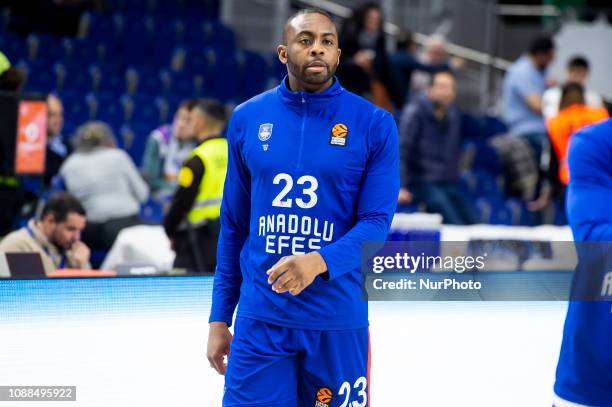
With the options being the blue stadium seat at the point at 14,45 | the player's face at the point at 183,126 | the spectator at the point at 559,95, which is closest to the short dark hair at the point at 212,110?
the player's face at the point at 183,126

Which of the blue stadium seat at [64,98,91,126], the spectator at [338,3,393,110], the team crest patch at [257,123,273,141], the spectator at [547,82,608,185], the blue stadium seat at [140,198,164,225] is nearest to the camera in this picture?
the team crest patch at [257,123,273,141]

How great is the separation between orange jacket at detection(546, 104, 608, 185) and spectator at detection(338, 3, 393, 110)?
165 centimetres

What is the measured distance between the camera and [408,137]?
934 cm

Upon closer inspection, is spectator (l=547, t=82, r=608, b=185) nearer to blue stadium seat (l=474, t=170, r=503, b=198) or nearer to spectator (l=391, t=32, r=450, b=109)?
spectator (l=391, t=32, r=450, b=109)

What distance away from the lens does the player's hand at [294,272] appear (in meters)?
2.99

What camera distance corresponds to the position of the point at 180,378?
13.4ft

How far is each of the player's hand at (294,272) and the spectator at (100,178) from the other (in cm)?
534

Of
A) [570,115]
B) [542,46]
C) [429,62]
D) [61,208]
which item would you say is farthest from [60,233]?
[542,46]

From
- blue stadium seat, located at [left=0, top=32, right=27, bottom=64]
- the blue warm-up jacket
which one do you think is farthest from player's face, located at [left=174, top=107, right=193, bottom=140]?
the blue warm-up jacket

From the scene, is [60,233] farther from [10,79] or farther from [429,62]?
[429,62]

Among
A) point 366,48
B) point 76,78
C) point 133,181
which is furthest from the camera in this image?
point 76,78

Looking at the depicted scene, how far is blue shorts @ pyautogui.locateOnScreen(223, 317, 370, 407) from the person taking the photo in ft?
10.4

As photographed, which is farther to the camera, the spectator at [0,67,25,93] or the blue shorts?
the spectator at [0,67,25,93]

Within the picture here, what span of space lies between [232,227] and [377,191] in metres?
0.45
